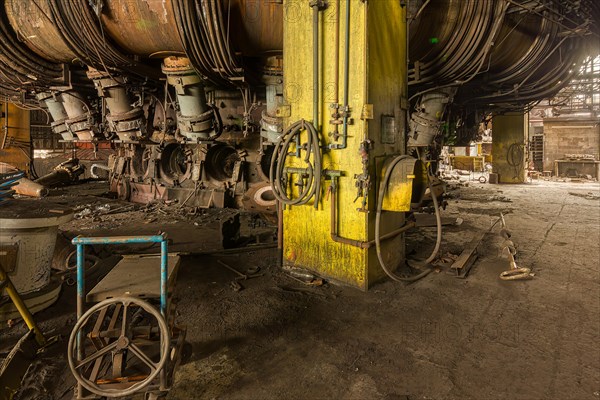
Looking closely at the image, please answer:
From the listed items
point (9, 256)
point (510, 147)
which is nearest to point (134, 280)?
point (9, 256)

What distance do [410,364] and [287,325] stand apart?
929 millimetres

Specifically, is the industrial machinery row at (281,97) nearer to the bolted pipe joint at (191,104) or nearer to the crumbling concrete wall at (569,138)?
the bolted pipe joint at (191,104)

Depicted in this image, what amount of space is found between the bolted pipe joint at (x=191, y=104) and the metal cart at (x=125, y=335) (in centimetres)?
423

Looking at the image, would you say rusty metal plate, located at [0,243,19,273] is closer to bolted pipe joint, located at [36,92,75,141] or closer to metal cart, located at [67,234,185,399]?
metal cart, located at [67,234,185,399]

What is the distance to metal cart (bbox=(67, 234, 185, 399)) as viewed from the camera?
1.77 metres

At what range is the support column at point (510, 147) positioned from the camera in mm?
12297

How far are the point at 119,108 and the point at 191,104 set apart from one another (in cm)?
153

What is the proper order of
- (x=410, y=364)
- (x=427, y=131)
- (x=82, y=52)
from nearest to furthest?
(x=410, y=364) → (x=82, y=52) → (x=427, y=131)

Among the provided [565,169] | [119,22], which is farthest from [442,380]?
[565,169]

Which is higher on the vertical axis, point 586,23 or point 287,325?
point 586,23

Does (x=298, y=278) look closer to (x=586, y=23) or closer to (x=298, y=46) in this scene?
(x=298, y=46)

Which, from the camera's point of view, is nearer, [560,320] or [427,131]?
[560,320]

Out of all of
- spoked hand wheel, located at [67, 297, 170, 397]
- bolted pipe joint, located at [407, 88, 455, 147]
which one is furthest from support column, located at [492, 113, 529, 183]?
spoked hand wheel, located at [67, 297, 170, 397]

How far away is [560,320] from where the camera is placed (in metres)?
2.71
